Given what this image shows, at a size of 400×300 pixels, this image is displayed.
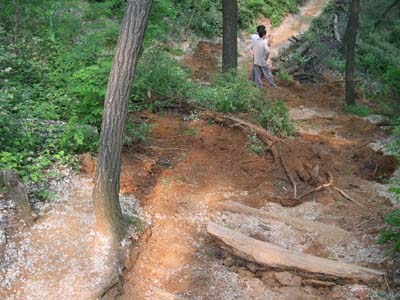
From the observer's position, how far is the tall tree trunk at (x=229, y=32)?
12.2 metres

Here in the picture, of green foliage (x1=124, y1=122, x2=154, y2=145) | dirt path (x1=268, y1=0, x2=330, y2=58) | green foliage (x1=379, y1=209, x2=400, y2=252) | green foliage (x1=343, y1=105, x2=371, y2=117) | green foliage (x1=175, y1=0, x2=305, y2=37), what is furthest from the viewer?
dirt path (x1=268, y1=0, x2=330, y2=58)

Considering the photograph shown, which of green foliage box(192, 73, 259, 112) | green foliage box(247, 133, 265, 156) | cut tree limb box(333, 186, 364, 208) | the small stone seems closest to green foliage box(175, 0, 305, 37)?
green foliage box(192, 73, 259, 112)

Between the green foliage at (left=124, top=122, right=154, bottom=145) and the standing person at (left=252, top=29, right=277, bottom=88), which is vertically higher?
the standing person at (left=252, top=29, right=277, bottom=88)

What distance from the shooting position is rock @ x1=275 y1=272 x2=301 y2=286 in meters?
5.55

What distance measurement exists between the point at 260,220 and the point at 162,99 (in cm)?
427

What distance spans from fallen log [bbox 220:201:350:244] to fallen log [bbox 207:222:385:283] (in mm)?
800

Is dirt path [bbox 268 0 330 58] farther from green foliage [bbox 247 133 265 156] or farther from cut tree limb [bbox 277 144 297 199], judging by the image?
cut tree limb [bbox 277 144 297 199]

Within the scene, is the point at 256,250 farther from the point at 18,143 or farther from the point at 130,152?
the point at 18,143

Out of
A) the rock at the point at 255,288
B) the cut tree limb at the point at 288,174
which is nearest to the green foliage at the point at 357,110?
the cut tree limb at the point at 288,174

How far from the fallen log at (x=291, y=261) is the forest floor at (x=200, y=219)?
11 centimetres

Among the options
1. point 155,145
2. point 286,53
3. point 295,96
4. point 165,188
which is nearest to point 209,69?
point 295,96

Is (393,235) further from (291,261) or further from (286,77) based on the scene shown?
(286,77)

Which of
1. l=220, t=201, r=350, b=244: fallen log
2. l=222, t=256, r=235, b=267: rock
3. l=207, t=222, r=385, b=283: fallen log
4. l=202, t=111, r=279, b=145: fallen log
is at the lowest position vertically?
l=222, t=256, r=235, b=267: rock

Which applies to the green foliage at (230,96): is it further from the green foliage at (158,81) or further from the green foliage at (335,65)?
the green foliage at (335,65)
